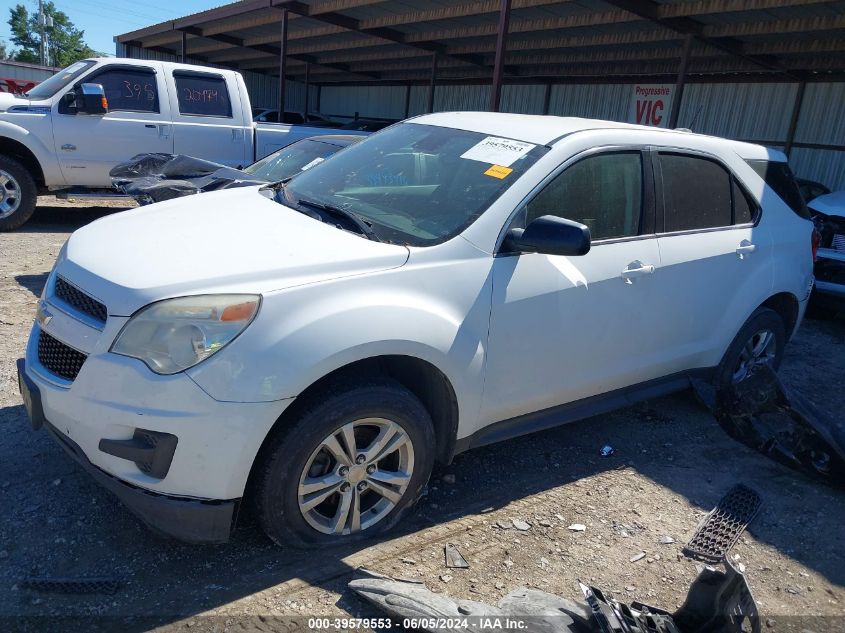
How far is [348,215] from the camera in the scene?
322 cm

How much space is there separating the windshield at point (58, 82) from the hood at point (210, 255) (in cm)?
632

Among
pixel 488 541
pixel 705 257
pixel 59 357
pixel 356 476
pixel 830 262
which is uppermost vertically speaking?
pixel 705 257

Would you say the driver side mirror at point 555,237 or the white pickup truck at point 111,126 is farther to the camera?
the white pickup truck at point 111,126

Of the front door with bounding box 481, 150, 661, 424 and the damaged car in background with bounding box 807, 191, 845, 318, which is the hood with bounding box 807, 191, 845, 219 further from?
the front door with bounding box 481, 150, 661, 424

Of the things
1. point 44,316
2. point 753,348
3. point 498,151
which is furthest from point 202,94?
point 753,348

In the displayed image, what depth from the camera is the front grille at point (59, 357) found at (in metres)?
2.67

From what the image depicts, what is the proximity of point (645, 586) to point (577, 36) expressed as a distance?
12.8 meters

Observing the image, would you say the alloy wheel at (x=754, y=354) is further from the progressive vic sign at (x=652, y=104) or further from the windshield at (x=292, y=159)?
the progressive vic sign at (x=652, y=104)

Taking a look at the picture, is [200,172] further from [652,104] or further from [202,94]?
[652,104]

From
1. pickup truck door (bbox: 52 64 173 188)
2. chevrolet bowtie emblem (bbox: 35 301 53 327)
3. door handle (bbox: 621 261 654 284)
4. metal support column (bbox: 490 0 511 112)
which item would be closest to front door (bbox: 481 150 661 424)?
door handle (bbox: 621 261 654 284)

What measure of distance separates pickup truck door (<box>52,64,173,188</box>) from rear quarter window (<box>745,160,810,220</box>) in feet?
23.6

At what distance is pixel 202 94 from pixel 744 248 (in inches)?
294

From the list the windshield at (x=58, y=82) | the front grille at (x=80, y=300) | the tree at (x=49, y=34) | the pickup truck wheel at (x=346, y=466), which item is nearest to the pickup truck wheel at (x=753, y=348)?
the pickup truck wheel at (x=346, y=466)

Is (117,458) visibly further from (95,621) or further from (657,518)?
(657,518)
